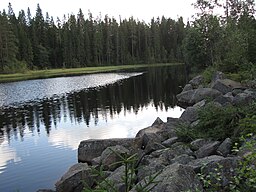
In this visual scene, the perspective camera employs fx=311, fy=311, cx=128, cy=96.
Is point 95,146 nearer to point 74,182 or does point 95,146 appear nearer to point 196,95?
point 74,182

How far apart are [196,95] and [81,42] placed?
296 ft

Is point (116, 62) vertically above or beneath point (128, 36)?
beneath

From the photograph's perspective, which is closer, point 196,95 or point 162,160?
point 162,160

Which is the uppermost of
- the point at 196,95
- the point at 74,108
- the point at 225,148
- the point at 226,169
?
the point at 226,169

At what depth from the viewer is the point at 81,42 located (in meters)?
109

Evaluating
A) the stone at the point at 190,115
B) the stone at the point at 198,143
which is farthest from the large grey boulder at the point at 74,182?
the stone at the point at 190,115

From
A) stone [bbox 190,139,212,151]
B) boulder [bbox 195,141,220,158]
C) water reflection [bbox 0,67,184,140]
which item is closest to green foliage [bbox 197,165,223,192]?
boulder [bbox 195,141,220,158]

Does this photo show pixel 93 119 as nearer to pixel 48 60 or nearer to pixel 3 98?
pixel 3 98

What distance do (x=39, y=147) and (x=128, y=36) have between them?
115 metres

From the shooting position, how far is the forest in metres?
35.8

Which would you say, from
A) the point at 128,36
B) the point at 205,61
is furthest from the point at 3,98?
the point at 128,36

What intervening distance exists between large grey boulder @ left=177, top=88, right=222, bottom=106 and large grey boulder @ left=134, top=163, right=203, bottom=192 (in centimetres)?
1298

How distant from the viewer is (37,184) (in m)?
12.2

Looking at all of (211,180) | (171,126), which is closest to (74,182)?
(211,180)
